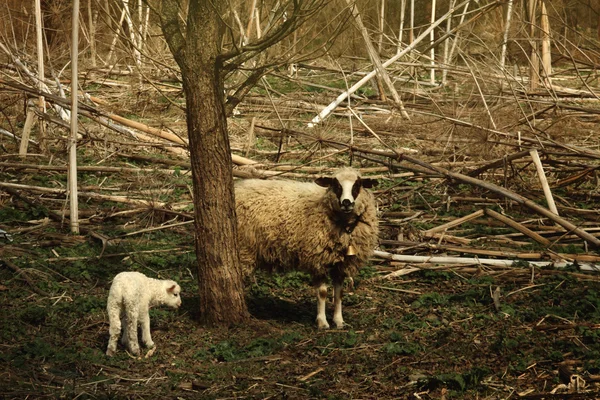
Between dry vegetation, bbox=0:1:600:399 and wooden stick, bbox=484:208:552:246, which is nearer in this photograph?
dry vegetation, bbox=0:1:600:399

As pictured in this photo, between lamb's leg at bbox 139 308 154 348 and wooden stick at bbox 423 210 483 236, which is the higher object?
wooden stick at bbox 423 210 483 236

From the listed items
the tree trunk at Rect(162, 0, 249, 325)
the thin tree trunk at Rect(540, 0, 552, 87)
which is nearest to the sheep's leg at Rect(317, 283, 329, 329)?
the tree trunk at Rect(162, 0, 249, 325)

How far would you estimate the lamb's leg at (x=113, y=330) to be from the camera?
6.04m

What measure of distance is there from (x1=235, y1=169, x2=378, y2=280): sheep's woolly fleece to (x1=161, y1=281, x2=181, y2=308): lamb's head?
118 cm

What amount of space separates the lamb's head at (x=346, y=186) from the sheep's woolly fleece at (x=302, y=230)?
31mm

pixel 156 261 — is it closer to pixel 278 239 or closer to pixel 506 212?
pixel 278 239

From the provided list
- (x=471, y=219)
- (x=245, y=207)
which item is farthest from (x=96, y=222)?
(x=471, y=219)

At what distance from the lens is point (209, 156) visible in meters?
6.75

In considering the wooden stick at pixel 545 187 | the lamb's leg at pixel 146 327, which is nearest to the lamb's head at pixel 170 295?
the lamb's leg at pixel 146 327

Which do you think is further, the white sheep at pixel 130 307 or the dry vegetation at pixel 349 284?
the white sheep at pixel 130 307

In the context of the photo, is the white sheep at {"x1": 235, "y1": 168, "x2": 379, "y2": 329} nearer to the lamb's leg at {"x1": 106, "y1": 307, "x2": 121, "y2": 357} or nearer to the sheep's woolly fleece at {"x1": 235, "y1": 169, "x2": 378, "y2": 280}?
the sheep's woolly fleece at {"x1": 235, "y1": 169, "x2": 378, "y2": 280}

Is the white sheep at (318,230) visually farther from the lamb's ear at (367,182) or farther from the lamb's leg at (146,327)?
the lamb's leg at (146,327)

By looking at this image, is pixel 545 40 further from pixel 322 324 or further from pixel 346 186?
pixel 322 324

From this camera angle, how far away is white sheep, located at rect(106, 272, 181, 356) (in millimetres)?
6035
